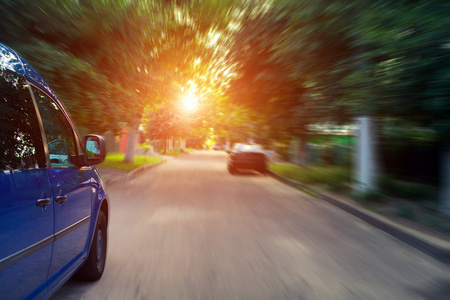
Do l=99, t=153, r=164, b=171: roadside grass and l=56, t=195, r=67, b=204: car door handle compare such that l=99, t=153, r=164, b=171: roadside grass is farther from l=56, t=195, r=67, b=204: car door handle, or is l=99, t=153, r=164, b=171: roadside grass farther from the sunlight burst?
l=56, t=195, r=67, b=204: car door handle

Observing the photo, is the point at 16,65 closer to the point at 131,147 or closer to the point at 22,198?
the point at 22,198

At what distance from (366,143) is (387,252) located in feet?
14.5

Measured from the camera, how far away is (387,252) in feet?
17.1

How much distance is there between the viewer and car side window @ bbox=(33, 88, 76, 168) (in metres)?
2.79

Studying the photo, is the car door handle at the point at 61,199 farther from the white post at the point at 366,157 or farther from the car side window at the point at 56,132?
the white post at the point at 366,157

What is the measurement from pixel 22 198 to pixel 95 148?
4.98 feet

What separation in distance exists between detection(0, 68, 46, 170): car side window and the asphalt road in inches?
63.1

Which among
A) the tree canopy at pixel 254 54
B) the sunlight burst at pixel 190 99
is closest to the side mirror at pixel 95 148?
the tree canopy at pixel 254 54

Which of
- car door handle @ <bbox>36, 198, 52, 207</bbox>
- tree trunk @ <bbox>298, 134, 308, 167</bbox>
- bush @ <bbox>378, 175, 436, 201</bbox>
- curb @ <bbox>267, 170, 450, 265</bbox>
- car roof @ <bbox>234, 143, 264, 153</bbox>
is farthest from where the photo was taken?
tree trunk @ <bbox>298, 134, 308, 167</bbox>

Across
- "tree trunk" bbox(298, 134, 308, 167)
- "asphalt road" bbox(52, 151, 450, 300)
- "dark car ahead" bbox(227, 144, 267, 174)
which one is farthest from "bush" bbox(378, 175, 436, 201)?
"tree trunk" bbox(298, 134, 308, 167)

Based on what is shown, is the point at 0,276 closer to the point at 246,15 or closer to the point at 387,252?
the point at 387,252

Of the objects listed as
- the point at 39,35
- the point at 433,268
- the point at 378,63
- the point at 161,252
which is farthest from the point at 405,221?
the point at 39,35

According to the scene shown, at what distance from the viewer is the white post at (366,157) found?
9.09m

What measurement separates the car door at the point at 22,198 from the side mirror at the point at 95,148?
0.89m
